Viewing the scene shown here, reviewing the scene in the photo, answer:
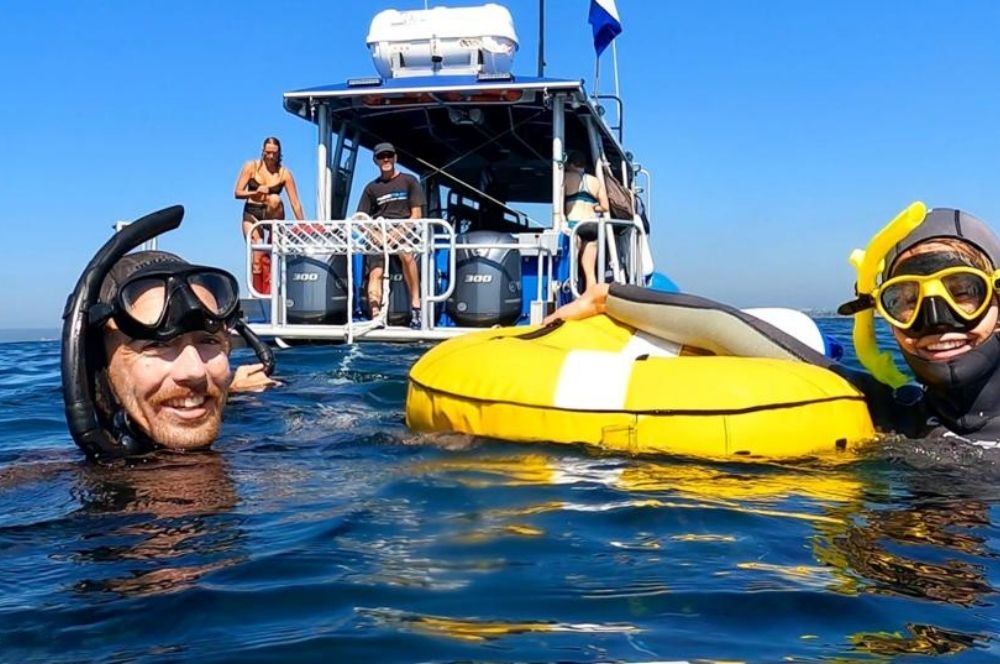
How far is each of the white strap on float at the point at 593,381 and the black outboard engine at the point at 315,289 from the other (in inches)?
202

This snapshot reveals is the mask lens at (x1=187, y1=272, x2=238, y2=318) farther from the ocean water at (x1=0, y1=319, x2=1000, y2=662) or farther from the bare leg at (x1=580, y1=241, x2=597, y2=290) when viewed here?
the bare leg at (x1=580, y1=241, x2=597, y2=290)

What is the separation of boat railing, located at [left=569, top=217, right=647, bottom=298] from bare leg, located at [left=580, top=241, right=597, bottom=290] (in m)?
0.06

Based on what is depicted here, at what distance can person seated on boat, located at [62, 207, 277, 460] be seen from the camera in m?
2.88

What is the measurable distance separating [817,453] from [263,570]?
2153 millimetres

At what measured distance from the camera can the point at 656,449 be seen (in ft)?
11.5

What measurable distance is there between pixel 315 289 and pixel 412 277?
92 cm

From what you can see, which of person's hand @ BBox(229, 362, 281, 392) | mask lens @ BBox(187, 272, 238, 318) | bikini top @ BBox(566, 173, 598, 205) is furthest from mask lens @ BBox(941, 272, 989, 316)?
bikini top @ BBox(566, 173, 598, 205)

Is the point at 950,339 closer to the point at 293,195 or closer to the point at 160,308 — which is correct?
the point at 160,308

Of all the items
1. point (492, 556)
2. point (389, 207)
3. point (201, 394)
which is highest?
point (389, 207)

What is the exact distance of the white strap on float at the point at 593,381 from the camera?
3.60 meters

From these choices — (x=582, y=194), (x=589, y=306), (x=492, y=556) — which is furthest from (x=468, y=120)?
(x=492, y=556)

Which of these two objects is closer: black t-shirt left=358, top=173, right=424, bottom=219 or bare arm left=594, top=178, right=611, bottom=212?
black t-shirt left=358, top=173, right=424, bottom=219

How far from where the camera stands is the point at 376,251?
8.44 m

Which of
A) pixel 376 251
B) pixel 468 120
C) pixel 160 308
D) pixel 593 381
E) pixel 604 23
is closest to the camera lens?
pixel 160 308
